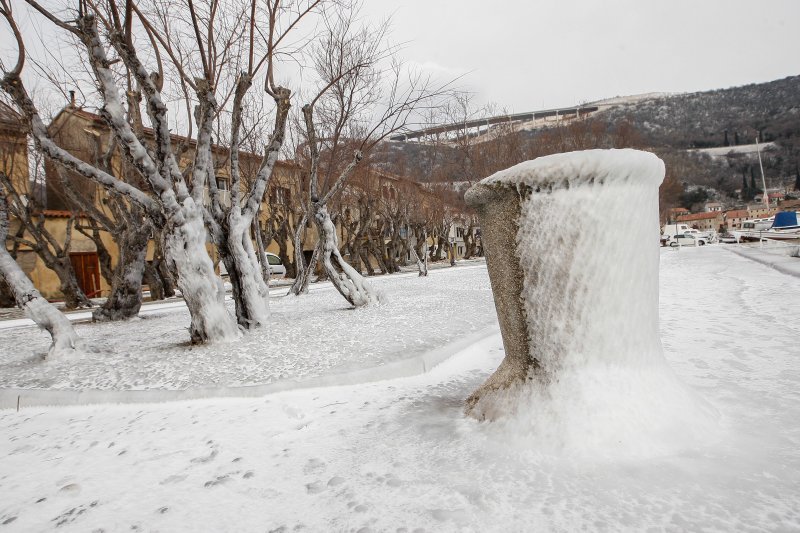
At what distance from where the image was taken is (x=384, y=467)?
6.39ft

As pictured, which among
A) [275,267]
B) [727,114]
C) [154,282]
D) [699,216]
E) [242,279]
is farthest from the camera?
[727,114]

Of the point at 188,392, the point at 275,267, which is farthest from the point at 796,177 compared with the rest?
the point at 188,392

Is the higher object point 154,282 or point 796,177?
point 796,177

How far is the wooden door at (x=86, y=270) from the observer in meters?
20.5

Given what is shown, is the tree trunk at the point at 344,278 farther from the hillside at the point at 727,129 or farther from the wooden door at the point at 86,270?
the hillside at the point at 727,129

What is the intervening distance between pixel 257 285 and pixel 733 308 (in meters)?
5.80

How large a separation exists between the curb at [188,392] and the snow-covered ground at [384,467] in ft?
0.30

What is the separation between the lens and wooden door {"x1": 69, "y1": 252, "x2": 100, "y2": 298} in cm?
2052

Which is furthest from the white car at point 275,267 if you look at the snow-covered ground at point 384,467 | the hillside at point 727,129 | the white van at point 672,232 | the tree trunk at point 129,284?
the hillside at point 727,129

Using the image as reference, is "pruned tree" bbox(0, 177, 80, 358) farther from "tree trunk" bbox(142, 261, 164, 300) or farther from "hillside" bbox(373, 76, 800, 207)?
"hillside" bbox(373, 76, 800, 207)

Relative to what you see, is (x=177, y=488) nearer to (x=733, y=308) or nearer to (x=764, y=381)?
(x=764, y=381)

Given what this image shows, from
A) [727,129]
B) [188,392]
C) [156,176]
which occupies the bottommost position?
[188,392]

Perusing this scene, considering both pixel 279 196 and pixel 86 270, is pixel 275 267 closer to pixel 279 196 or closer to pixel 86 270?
pixel 279 196

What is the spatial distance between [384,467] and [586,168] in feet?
5.02
